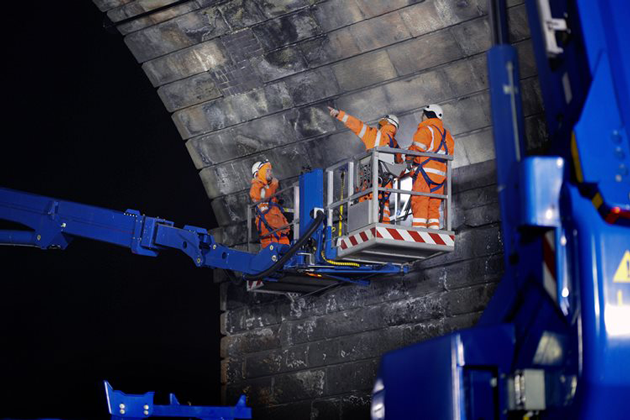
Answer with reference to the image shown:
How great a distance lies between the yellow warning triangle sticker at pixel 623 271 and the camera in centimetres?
285

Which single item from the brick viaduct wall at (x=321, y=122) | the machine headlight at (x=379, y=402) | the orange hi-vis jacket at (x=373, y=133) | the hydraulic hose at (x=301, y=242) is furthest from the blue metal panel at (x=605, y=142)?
the orange hi-vis jacket at (x=373, y=133)

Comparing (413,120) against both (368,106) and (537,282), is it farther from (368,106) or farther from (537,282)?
(537,282)

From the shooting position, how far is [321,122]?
37.4 ft

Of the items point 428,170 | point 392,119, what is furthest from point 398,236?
point 392,119

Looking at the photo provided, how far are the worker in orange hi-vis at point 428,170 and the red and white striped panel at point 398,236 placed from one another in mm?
234

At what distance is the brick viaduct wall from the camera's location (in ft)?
33.3

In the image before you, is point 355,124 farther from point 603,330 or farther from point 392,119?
point 603,330

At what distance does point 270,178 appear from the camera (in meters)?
11.5

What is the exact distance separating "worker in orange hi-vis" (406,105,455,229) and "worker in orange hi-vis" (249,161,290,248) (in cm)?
231

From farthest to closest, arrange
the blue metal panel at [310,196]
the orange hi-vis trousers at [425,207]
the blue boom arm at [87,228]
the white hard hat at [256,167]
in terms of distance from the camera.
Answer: the white hard hat at [256,167]
the blue metal panel at [310,196]
the blue boom arm at [87,228]
the orange hi-vis trousers at [425,207]

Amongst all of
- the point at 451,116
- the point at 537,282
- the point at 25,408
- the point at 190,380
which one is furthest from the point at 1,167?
the point at 537,282

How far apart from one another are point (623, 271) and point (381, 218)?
6.65 meters

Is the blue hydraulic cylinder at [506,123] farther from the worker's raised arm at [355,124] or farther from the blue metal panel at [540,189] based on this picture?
the worker's raised arm at [355,124]

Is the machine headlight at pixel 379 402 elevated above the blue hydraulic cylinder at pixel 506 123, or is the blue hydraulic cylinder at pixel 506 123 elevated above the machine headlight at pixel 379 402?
the blue hydraulic cylinder at pixel 506 123
